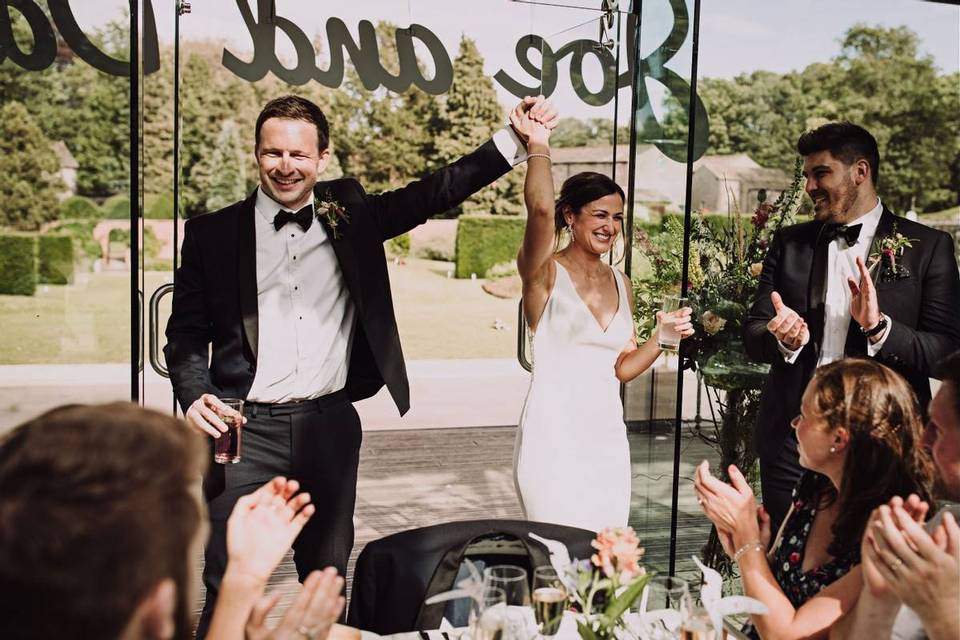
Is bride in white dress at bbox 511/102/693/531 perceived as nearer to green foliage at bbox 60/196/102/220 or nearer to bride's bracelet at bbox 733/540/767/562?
bride's bracelet at bbox 733/540/767/562

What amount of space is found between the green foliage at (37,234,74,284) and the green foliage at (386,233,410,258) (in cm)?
1333

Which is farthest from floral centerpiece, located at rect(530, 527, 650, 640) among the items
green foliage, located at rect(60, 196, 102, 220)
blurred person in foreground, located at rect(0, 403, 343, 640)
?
green foliage, located at rect(60, 196, 102, 220)

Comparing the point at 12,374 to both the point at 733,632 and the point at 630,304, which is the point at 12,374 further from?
the point at 733,632

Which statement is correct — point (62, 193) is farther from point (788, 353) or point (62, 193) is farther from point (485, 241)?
point (485, 241)

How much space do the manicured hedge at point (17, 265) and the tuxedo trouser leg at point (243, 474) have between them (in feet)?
2.99

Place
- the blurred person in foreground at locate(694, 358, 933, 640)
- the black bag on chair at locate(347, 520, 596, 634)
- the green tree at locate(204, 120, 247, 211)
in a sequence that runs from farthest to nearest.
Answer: the green tree at locate(204, 120, 247, 211)
the black bag on chair at locate(347, 520, 596, 634)
the blurred person in foreground at locate(694, 358, 933, 640)

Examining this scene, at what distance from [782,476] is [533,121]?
4.61ft

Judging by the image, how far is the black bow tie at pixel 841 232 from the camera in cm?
302

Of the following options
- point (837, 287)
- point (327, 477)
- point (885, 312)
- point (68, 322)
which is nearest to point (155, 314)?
point (68, 322)

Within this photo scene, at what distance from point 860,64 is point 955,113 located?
2.31m

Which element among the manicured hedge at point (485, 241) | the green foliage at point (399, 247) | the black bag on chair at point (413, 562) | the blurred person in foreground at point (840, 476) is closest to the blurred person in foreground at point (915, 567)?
the blurred person in foreground at point (840, 476)

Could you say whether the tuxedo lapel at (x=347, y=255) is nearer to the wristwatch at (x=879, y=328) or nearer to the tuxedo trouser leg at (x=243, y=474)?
the tuxedo trouser leg at (x=243, y=474)

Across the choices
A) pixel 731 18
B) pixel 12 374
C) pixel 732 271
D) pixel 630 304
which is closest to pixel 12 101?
pixel 12 374

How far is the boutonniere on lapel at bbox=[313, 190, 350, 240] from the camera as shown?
2748mm
